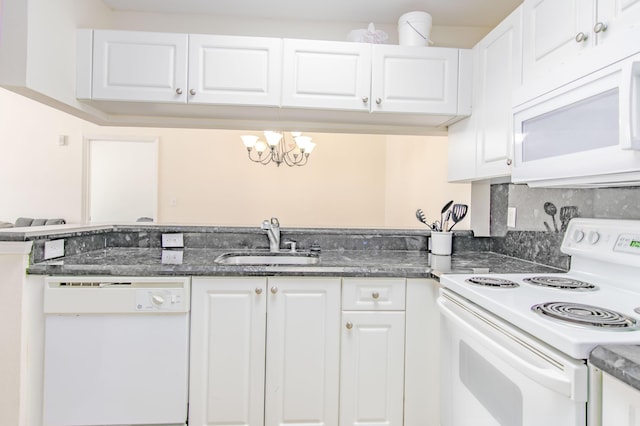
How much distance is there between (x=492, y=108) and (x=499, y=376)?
1.20 meters

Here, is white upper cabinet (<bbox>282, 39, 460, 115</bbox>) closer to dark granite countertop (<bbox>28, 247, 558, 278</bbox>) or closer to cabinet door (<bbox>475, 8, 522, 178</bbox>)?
cabinet door (<bbox>475, 8, 522, 178</bbox>)

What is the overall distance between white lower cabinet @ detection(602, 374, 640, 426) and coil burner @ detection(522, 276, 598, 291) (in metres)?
0.58

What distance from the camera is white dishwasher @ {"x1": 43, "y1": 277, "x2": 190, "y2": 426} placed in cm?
148

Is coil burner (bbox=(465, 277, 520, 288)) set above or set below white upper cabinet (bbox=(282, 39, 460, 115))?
below

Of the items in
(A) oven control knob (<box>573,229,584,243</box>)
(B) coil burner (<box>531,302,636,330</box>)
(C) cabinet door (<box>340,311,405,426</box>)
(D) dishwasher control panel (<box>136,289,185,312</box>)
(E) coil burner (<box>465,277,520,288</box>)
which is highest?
(A) oven control knob (<box>573,229,584,243</box>)

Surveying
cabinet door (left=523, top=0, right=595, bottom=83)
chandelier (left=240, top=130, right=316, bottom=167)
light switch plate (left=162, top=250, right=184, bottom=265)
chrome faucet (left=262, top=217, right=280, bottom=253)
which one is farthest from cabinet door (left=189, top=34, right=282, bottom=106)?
chandelier (left=240, top=130, right=316, bottom=167)

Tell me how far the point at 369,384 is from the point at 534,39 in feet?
5.15

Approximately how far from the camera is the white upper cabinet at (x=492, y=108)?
1.56m

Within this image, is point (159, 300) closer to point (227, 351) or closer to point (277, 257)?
point (227, 351)

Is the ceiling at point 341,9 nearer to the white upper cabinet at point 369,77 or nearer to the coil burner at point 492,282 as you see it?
the white upper cabinet at point 369,77

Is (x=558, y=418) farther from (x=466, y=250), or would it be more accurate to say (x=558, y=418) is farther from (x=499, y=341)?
(x=466, y=250)

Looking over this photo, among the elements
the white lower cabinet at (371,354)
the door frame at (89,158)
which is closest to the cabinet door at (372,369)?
the white lower cabinet at (371,354)

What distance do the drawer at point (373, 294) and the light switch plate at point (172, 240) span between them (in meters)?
1.06

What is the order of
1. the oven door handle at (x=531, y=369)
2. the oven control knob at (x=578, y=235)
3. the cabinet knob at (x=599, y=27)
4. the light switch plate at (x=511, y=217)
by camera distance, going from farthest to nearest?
1. the light switch plate at (x=511, y=217)
2. the oven control knob at (x=578, y=235)
3. the cabinet knob at (x=599, y=27)
4. the oven door handle at (x=531, y=369)
